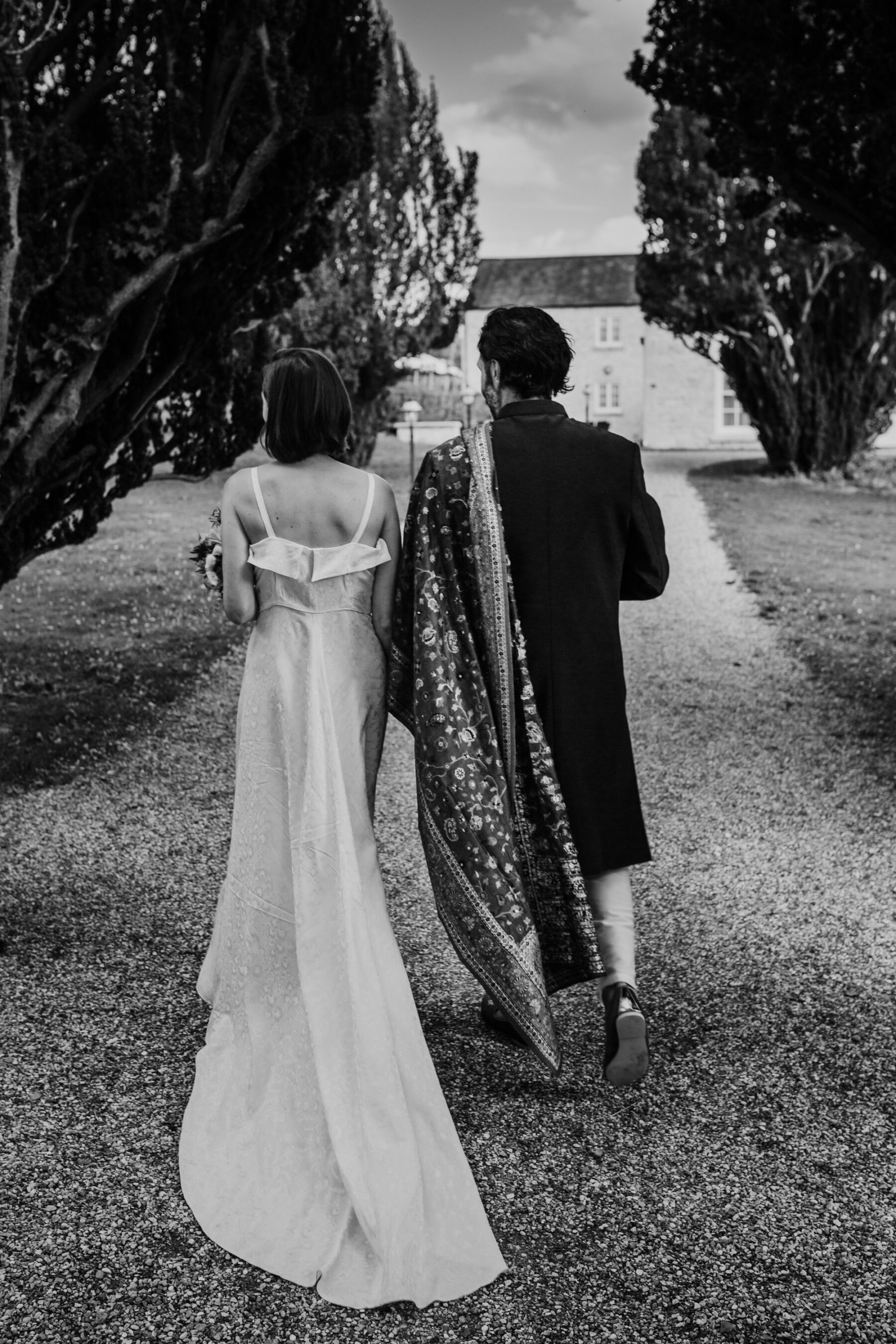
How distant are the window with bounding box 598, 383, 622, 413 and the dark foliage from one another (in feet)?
115

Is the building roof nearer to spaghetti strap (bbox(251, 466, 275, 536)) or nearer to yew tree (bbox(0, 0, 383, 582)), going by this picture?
yew tree (bbox(0, 0, 383, 582))

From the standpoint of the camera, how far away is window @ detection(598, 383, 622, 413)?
138 feet

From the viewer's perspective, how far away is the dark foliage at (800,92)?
21.6 feet

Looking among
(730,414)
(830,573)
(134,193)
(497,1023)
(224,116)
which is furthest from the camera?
(730,414)

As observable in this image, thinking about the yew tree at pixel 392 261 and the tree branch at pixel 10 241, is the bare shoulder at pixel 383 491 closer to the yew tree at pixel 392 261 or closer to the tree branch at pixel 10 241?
the tree branch at pixel 10 241

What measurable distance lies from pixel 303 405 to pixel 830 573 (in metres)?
10.8

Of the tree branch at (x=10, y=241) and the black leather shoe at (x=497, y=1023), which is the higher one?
the tree branch at (x=10, y=241)

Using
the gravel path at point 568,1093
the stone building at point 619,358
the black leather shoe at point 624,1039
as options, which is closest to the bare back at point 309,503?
the black leather shoe at point 624,1039

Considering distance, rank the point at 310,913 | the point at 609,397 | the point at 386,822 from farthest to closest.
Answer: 1. the point at 609,397
2. the point at 386,822
3. the point at 310,913

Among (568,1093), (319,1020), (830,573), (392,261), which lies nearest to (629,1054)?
(568,1093)

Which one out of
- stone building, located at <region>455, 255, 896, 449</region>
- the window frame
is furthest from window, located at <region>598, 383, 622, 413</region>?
the window frame

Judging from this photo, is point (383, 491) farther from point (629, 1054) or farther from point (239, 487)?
point (629, 1054)

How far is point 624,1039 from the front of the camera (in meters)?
3.11

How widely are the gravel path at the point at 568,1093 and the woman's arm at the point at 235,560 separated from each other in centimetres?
134
